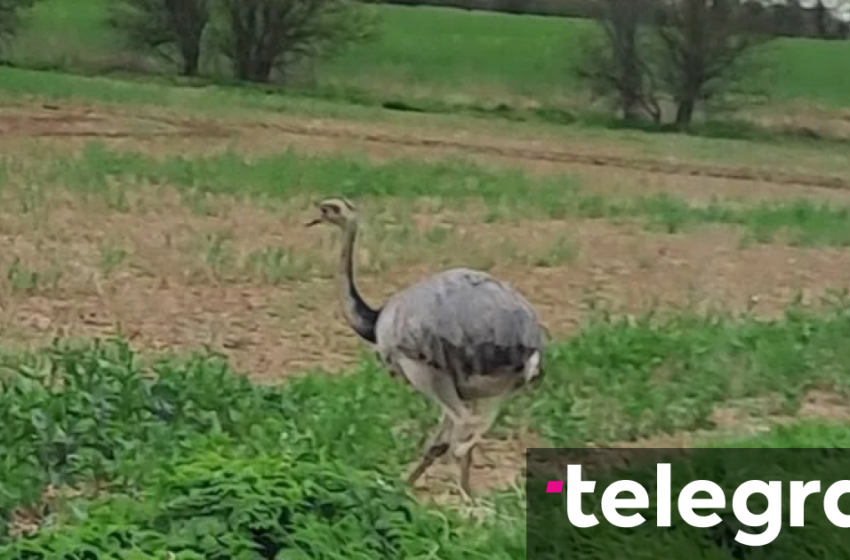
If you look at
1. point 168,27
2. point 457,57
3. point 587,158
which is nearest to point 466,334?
point 587,158

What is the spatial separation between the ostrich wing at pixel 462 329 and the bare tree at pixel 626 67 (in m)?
27.0

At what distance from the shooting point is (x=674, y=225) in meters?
16.8

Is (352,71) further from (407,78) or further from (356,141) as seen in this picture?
(356,141)

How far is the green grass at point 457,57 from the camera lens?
121ft

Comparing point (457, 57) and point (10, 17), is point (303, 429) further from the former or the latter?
point (457, 57)

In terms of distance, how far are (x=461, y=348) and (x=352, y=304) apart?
2.77ft

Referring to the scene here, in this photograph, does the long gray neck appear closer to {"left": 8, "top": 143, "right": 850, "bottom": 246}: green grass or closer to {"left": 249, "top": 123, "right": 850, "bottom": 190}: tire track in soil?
{"left": 8, "top": 143, "right": 850, "bottom": 246}: green grass

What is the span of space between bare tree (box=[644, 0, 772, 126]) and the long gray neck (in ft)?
85.6

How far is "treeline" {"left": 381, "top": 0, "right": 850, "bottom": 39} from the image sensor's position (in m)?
35.4

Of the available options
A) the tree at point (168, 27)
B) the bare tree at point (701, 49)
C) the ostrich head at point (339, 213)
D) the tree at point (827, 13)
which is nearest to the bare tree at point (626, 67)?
the bare tree at point (701, 49)

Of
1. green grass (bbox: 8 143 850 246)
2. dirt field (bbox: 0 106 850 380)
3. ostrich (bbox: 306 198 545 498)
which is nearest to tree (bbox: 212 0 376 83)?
green grass (bbox: 8 143 850 246)

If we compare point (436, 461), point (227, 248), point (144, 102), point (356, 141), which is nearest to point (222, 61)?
point (144, 102)

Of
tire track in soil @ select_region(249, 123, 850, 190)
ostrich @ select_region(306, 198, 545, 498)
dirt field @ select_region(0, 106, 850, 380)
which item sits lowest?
tire track in soil @ select_region(249, 123, 850, 190)

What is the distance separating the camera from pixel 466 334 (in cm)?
668
